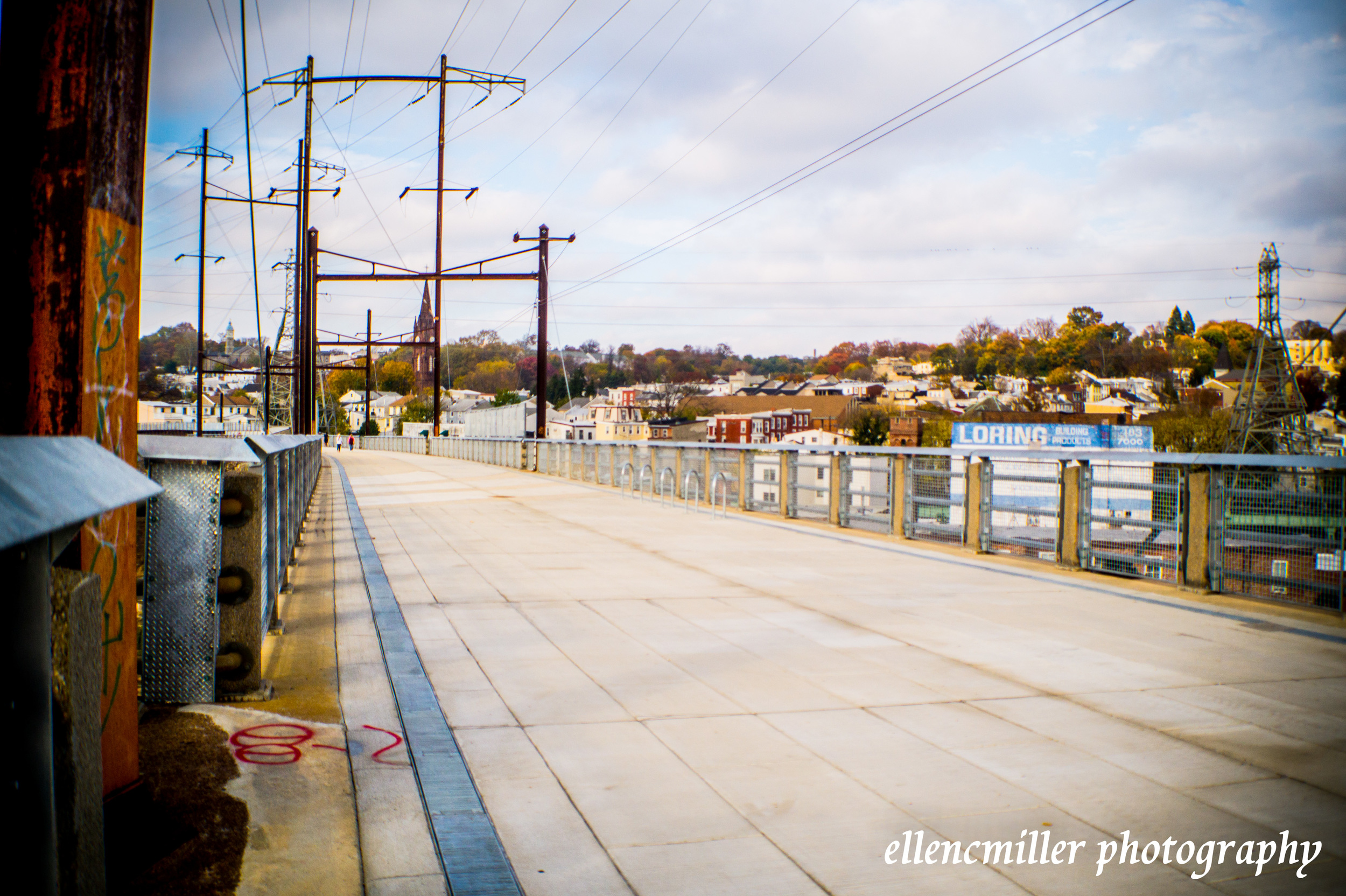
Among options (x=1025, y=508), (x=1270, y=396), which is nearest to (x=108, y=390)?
(x=1025, y=508)

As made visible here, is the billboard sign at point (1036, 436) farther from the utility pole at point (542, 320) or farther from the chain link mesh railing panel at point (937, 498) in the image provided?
the chain link mesh railing panel at point (937, 498)

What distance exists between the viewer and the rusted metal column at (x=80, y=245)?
9.31 feet

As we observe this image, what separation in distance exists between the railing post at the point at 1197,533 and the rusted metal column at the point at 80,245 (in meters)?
8.40


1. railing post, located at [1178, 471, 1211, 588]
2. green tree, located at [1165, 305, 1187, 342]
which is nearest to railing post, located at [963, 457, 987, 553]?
railing post, located at [1178, 471, 1211, 588]

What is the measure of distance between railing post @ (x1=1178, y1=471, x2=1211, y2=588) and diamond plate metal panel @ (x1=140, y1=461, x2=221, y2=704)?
7.98 metres

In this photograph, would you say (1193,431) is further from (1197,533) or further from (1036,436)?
(1197,533)

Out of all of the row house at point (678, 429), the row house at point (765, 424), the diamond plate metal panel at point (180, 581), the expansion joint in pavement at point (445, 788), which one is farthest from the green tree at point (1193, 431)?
the diamond plate metal panel at point (180, 581)

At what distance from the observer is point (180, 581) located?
13.6ft

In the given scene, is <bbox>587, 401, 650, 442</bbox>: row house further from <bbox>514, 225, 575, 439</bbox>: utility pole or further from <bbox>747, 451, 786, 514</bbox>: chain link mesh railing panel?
<bbox>747, 451, 786, 514</bbox>: chain link mesh railing panel

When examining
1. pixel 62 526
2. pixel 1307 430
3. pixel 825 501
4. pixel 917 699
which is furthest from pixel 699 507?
pixel 1307 430

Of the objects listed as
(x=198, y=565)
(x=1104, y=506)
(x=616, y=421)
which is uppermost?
(x=198, y=565)

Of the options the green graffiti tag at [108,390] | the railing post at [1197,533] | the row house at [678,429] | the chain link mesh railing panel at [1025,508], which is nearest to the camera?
the green graffiti tag at [108,390]

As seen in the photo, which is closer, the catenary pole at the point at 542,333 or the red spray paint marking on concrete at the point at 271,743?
the red spray paint marking on concrete at the point at 271,743

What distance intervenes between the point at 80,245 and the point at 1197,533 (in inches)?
345
